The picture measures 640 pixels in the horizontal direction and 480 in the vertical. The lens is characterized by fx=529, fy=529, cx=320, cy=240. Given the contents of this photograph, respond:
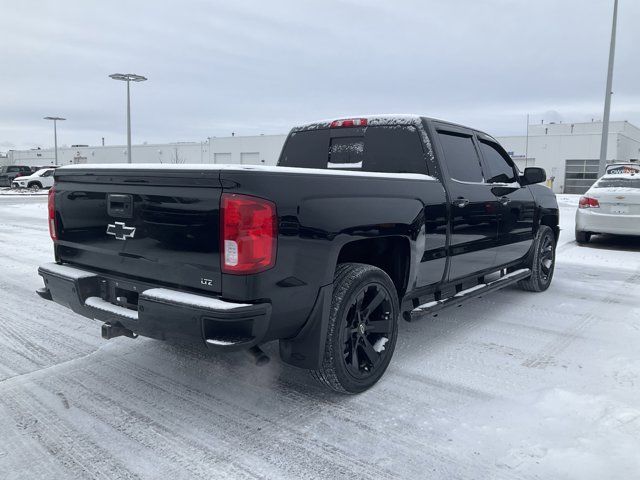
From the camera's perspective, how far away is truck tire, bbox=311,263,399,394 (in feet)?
10.7

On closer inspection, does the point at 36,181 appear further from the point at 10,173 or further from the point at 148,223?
the point at 148,223

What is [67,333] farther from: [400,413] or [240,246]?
[400,413]

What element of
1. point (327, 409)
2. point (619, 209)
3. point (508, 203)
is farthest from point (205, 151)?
point (327, 409)

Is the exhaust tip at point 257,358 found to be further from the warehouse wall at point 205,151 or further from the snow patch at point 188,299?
the warehouse wall at point 205,151

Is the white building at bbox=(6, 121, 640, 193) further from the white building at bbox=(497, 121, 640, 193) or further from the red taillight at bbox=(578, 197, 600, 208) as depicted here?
the red taillight at bbox=(578, 197, 600, 208)

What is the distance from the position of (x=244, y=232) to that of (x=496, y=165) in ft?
11.9

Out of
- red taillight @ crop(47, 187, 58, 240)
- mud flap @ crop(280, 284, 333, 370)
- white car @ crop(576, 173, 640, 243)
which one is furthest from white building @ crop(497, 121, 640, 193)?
red taillight @ crop(47, 187, 58, 240)

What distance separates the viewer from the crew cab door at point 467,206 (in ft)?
14.5

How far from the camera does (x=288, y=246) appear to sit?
113 inches

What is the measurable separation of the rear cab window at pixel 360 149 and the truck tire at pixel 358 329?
126cm

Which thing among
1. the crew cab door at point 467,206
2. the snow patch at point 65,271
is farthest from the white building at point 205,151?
the snow patch at point 65,271

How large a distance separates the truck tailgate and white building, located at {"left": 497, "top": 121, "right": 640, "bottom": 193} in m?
42.7

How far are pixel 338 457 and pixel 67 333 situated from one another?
3049mm

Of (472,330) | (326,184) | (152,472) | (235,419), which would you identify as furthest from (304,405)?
(472,330)
